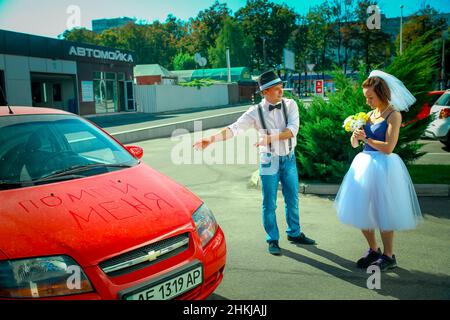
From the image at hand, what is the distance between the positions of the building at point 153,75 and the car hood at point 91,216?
43.9m

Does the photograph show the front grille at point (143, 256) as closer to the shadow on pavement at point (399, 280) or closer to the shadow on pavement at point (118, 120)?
the shadow on pavement at point (399, 280)

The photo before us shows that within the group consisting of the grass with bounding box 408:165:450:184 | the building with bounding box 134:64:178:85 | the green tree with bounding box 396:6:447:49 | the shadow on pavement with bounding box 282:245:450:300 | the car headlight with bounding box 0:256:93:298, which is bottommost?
the shadow on pavement with bounding box 282:245:450:300

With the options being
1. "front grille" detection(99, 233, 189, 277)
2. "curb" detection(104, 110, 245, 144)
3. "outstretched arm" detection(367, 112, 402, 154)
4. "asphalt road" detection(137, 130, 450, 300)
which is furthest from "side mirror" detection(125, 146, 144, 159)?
"curb" detection(104, 110, 245, 144)

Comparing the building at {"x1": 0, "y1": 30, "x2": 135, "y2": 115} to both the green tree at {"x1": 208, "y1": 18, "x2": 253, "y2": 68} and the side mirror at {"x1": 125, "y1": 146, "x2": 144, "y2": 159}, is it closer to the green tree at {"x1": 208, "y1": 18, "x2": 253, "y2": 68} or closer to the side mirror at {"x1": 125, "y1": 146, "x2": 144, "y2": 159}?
the side mirror at {"x1": 125, "y1": 146, "x2": 144, "y2": 159}

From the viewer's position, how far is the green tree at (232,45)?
65.4 meters

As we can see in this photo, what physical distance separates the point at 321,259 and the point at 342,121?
3.34 meters

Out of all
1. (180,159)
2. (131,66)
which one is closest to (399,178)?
(180,159)

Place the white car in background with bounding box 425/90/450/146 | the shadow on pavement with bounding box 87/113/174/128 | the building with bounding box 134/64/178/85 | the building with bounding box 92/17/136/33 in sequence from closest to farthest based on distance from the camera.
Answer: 1. the white car in background with bounding box 425/90/450/146
2. the shadow on pavement with bounding box 87/113/174/128
3. the building with bounding box 134/64/178/85
4. the building with bounding box 92/17/136/33

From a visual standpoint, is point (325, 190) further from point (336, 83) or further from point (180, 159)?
point (180, 159)

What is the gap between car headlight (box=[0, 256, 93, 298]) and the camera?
2154mm

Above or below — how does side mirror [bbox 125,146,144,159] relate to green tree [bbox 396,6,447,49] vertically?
below

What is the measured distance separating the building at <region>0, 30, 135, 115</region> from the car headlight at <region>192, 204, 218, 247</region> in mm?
23979

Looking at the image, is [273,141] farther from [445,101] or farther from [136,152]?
[445,101]

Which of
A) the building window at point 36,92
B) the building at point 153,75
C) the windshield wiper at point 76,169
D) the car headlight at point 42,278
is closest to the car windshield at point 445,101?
the windshield wiper at point 76,169
